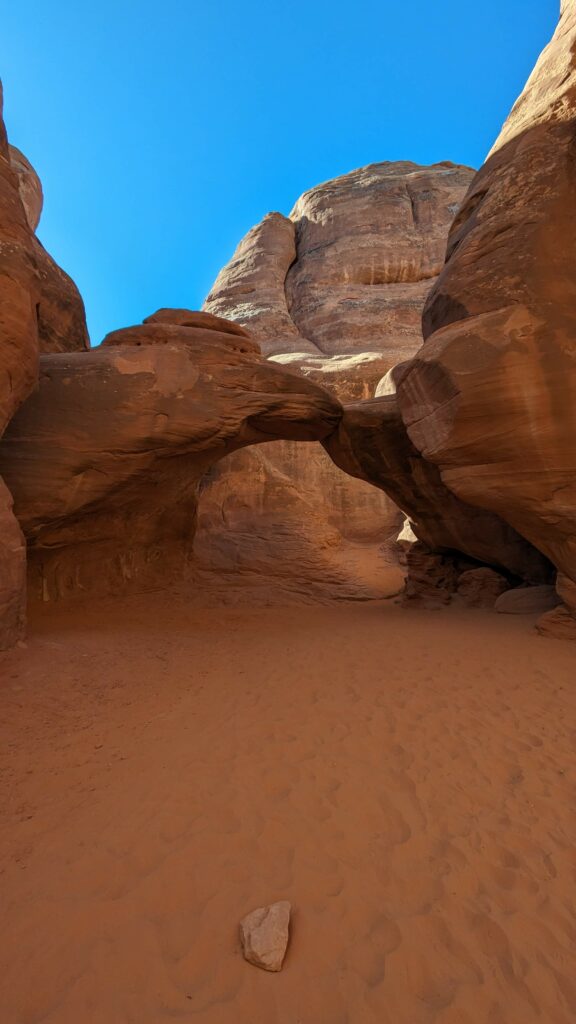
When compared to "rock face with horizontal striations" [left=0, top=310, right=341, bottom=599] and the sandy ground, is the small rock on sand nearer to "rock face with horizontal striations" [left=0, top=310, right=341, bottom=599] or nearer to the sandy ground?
the sandy ground

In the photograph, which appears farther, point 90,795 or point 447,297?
point 447,297

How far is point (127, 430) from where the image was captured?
8.31 m

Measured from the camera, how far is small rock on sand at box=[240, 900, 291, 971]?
2105 millimetres

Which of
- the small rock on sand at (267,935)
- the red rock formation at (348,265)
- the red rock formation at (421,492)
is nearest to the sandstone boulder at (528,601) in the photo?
the red rock formation at (421,492)

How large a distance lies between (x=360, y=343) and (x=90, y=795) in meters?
25.4

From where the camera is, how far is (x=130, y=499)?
9.75 m

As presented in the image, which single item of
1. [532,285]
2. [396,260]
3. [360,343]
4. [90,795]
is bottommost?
[90,795]

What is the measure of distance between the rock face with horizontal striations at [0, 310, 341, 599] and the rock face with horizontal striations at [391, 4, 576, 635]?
11.5 ft

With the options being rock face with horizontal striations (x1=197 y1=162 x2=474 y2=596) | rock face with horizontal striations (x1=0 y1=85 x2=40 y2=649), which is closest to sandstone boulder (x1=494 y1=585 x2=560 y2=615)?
rock face with horizontal striations (x1=197 y1=162 x2=474 y2=596)

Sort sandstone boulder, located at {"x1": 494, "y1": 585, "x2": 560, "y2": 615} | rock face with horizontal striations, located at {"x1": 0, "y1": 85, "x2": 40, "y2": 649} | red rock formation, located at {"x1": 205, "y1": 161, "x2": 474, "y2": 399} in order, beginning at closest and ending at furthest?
rock face with horizontal striations, located at {"x1": 0, "y1": 85, "x2": 40, "y2": 649} → sandstone boulder, located at {"x1": 494, "y1": 585, "x2": 560, "y2": 615} → red rock formation, located at {"x1": 205, "y1": 161, "x2": 474, "y2": 399}

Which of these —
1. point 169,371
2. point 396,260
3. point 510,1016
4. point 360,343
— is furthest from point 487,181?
point 396,260

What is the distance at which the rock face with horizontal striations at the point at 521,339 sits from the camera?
21.5ft

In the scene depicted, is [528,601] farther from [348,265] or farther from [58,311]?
Result: [348,265]

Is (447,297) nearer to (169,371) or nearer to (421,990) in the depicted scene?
(169,371)
